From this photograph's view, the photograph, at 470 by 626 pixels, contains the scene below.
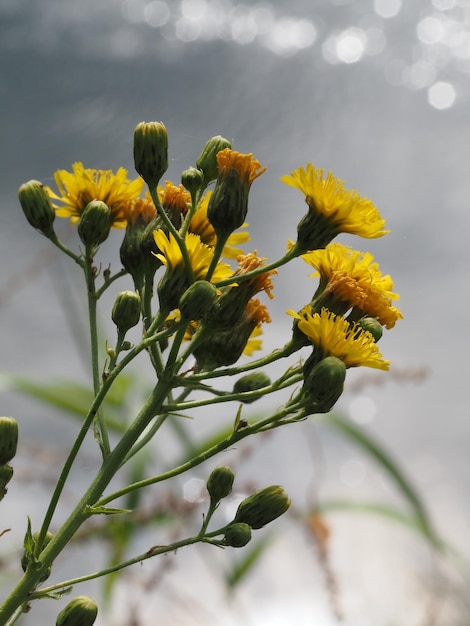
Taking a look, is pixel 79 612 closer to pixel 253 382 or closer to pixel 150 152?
pixel 253 382

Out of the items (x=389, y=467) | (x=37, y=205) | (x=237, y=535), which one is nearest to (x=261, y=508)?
(x=237, y=535)

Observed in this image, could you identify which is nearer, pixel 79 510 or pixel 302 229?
pixel 79 510

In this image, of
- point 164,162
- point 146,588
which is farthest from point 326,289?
point 146,588

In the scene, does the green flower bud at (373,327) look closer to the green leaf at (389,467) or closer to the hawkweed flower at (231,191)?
the hawkweed flower at (231,191)

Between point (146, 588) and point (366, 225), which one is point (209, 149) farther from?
point (146, 588)

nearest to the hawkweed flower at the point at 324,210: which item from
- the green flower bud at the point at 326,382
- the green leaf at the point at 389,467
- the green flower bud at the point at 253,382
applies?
the green flower bud at the point at 326,382
